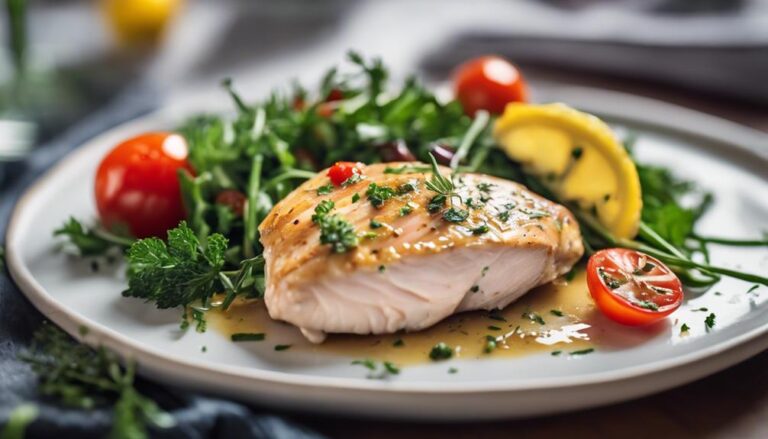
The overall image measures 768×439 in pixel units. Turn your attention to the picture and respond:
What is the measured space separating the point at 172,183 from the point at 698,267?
8.73 feet

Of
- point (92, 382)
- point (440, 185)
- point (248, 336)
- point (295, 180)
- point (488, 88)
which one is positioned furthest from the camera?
point (488, 88)

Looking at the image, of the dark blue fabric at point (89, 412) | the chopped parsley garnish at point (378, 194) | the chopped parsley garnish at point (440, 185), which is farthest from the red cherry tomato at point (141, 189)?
the chopped parsley garnish at point (440, 185)

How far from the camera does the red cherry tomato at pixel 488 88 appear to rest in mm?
5504

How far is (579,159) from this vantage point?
436cm

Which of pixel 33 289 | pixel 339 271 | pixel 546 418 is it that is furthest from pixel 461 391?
pixel 33 289

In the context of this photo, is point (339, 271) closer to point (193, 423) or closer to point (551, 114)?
point (193, 423)

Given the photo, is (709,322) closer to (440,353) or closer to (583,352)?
(583,352)

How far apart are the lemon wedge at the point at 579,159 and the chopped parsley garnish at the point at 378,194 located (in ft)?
3.86

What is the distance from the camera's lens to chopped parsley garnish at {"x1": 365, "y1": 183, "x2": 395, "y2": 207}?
3.58m

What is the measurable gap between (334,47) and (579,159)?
3719mm

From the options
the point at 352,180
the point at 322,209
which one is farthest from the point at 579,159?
the point at 322,209

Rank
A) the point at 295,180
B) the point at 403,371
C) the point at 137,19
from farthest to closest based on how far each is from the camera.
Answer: the point at 137,19 → the point at 295,180 → the point at 403,371

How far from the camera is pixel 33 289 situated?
3.71 meters

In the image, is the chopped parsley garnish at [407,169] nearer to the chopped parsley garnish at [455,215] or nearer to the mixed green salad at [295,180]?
the mixed green salad at [295,180]
